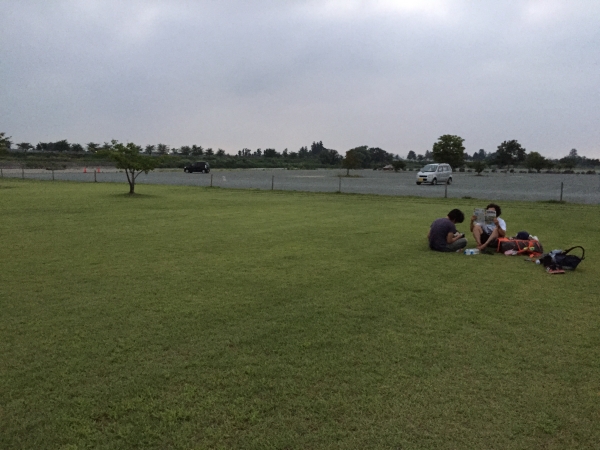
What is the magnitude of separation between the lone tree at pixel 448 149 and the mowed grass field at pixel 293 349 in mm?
65492

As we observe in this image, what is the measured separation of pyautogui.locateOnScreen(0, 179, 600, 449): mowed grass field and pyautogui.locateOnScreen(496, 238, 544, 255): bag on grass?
50 centimetres

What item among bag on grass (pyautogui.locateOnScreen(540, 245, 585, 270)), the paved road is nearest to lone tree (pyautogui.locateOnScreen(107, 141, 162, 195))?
the paved road

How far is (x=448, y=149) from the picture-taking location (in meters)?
69.9

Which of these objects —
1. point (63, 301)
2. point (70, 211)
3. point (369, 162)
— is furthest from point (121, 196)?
point (369, 162)

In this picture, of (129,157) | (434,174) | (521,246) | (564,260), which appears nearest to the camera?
(564,260)

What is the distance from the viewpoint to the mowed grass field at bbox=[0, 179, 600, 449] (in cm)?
287

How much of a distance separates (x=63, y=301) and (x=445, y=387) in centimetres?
416

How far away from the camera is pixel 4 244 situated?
8.73 m

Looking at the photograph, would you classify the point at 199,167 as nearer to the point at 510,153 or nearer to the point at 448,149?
the point at 448,149

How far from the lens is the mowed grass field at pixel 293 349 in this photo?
9.41 feet

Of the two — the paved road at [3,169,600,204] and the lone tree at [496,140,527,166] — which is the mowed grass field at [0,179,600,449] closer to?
the paved road at [3,169,600,204]

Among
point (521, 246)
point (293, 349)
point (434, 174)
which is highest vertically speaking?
point (434, 174)

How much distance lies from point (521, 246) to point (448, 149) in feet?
215

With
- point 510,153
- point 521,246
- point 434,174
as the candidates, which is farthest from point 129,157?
point 510,153
